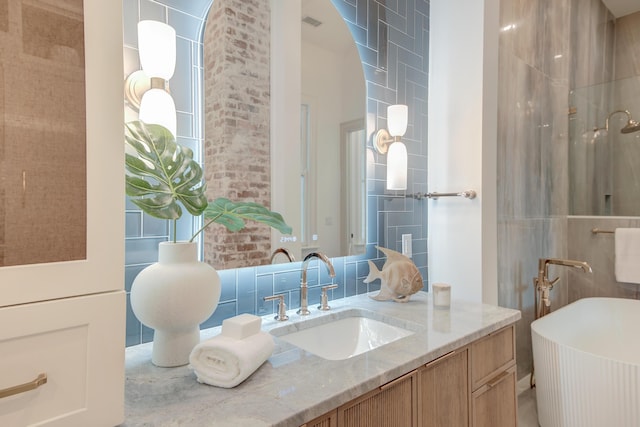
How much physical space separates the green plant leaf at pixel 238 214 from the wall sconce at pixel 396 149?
94 cm

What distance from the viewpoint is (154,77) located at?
3.67ft

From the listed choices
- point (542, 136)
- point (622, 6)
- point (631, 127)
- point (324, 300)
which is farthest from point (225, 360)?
point (622, 6)

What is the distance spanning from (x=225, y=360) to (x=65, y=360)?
0.35m

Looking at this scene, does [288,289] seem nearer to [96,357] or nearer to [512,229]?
[96,357]

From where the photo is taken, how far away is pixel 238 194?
1.34 metres

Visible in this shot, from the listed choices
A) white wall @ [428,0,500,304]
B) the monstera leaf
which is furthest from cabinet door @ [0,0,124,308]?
white wall @ [428,0,500,304]

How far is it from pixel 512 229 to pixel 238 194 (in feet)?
5.92

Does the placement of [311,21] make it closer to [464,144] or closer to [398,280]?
[464,144]

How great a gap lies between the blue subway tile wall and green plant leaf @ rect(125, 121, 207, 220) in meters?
0.20

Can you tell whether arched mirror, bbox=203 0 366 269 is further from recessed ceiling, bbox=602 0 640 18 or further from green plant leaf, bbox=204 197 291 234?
Answer: recessed ceiling, bbox=602 0 640 18

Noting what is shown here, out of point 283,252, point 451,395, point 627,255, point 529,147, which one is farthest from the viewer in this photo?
point 627,255

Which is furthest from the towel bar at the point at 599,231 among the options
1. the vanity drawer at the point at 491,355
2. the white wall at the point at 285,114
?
the white wall at the point at 285,114

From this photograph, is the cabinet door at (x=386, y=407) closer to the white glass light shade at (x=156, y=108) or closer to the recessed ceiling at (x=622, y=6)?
the white glass light shade at (x=156, y=108)

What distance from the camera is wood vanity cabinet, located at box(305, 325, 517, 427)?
93cm
